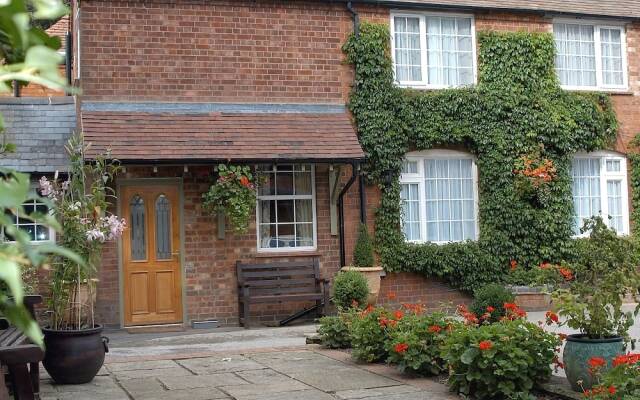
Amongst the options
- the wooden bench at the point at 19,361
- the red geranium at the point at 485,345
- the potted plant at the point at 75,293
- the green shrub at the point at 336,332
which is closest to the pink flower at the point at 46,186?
the potted plant at the point at 75,293

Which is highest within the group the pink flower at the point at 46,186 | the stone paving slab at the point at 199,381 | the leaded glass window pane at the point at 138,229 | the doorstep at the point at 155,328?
the pink flower at the point at 46,186

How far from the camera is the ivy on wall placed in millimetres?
14258

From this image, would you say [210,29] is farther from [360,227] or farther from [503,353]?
[503,353]

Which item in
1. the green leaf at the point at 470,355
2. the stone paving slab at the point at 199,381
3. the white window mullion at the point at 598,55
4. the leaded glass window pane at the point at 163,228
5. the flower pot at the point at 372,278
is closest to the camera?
the green leaf at the point at 470,355

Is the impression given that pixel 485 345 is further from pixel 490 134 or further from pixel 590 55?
pixel 590 55

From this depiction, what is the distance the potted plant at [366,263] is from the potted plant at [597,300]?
6682mm

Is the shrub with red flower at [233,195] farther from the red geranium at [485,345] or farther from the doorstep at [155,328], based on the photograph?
the red geranium at [485,345]

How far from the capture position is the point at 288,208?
14.0 m

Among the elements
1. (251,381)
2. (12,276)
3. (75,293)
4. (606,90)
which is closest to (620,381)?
(251,381)

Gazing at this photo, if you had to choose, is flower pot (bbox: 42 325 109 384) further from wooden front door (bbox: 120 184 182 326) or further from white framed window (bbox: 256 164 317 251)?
white framed window (bbox: 256 164 317 251)

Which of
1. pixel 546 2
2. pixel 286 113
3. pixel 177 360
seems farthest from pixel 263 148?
pixel 546 2

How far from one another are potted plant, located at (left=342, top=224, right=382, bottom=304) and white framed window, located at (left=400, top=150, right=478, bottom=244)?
1.01 meters

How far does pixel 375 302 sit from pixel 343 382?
19.8ft

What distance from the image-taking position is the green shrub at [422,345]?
7812 mm
